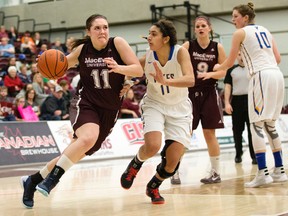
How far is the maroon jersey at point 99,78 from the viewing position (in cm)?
534

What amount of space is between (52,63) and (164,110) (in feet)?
3.91

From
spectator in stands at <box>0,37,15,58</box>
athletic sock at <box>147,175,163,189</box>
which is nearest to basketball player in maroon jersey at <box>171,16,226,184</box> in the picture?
athletic sock at <box>147,175,163,189</box>

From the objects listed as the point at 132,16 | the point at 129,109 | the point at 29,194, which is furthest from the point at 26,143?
the point at 132,16

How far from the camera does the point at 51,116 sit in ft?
40.6

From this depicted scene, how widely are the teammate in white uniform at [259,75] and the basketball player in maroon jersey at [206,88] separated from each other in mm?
544

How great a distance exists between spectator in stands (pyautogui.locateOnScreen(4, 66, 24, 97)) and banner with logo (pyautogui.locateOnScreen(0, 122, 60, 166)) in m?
2.90

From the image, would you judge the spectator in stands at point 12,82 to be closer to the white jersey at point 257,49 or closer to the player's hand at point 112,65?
the white jersey at point 257,49

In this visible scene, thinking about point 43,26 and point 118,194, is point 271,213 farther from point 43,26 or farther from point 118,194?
point 43,26

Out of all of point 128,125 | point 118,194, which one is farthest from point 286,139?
point 118,194

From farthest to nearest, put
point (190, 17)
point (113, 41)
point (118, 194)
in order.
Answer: point (190, 17) → point (118, 194) → point (113, 41)

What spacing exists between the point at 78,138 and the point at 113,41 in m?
1.03

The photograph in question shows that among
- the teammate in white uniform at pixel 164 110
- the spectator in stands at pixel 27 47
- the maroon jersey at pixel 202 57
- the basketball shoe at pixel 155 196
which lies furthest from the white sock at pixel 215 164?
the spectator in stands at pixel 27 47

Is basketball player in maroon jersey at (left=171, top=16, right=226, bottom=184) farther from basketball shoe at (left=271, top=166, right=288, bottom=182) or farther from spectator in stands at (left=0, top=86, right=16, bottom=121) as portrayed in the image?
spectator in stands at (left=0, top=86, right=16, bottom=121)

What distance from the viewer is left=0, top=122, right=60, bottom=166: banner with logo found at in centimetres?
1002
